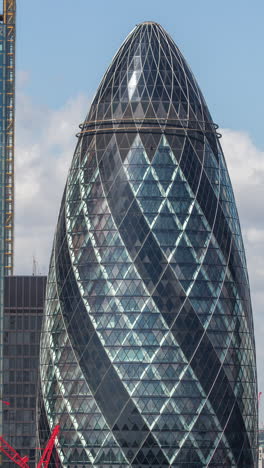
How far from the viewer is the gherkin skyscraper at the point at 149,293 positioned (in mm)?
128750

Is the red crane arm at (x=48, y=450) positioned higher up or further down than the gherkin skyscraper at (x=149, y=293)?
further down

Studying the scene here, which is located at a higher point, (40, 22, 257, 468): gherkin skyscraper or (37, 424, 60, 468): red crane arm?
(40, 22, 257, 468): gherkin skyscraper

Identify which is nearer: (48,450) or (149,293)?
(149,293)

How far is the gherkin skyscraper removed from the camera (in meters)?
129

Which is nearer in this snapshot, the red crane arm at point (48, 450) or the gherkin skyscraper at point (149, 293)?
the gherkin skyscraper at point (149, 293)

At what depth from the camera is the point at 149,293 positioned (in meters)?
130

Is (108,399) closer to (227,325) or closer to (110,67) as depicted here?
(227,325)

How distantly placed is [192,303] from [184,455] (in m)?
14.4

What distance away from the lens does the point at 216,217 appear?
133625 mm

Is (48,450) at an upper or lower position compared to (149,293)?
lower

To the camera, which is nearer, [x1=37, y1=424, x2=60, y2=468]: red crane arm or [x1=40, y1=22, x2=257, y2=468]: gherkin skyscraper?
[x1=40, y1=22, x2=257, y2=468]: gherkin skyscraper

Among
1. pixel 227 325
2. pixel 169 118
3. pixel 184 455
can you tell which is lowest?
pixel 184 455

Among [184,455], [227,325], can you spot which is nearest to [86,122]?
[227,325]

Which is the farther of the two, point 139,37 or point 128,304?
point 139,37
